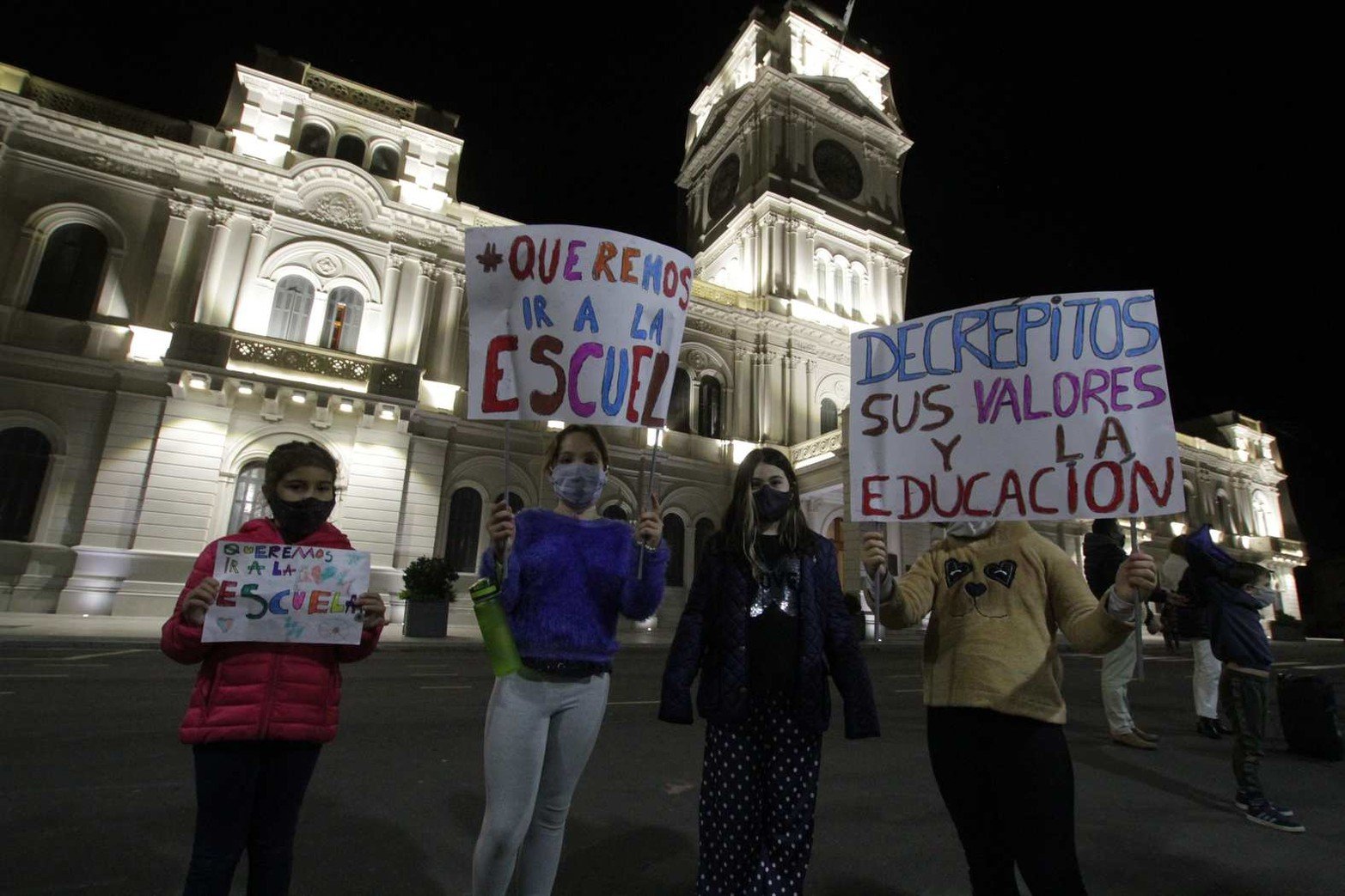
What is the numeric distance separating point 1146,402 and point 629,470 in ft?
64.6

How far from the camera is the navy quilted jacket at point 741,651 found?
99.1 inches

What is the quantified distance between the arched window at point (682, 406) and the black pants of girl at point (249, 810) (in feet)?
70.2

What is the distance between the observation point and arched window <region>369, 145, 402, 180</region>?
819 inches

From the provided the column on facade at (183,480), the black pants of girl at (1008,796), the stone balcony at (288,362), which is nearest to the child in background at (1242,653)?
the black pants of girl at (1008,796)

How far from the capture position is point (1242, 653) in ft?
14.8

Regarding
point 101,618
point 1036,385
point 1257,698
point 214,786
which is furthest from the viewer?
point 101,618

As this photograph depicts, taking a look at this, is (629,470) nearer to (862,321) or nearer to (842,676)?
(862,321)

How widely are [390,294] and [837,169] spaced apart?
68.4 feet

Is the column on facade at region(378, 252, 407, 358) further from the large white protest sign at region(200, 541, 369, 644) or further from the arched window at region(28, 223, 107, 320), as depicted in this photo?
the large white protest sign at region(200, 541, 369, 644)

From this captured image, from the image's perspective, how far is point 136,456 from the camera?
15.9 meters

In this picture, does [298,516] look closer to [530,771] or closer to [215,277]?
[530,771]

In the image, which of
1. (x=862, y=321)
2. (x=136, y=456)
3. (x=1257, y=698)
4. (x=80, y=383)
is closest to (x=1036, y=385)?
(x=1257, y=698)

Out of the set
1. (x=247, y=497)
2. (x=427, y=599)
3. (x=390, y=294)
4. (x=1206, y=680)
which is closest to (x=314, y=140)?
(x=390, y=294)

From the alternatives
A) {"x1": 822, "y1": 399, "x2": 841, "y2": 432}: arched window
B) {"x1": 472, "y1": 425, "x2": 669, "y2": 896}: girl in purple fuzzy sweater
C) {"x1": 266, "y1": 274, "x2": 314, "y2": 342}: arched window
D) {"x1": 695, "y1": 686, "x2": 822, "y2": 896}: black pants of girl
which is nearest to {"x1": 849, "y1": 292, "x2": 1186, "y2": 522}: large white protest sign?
{"x1": 695, "y1": 686, "x2": 822, "y2": 896}: black pants of girl
